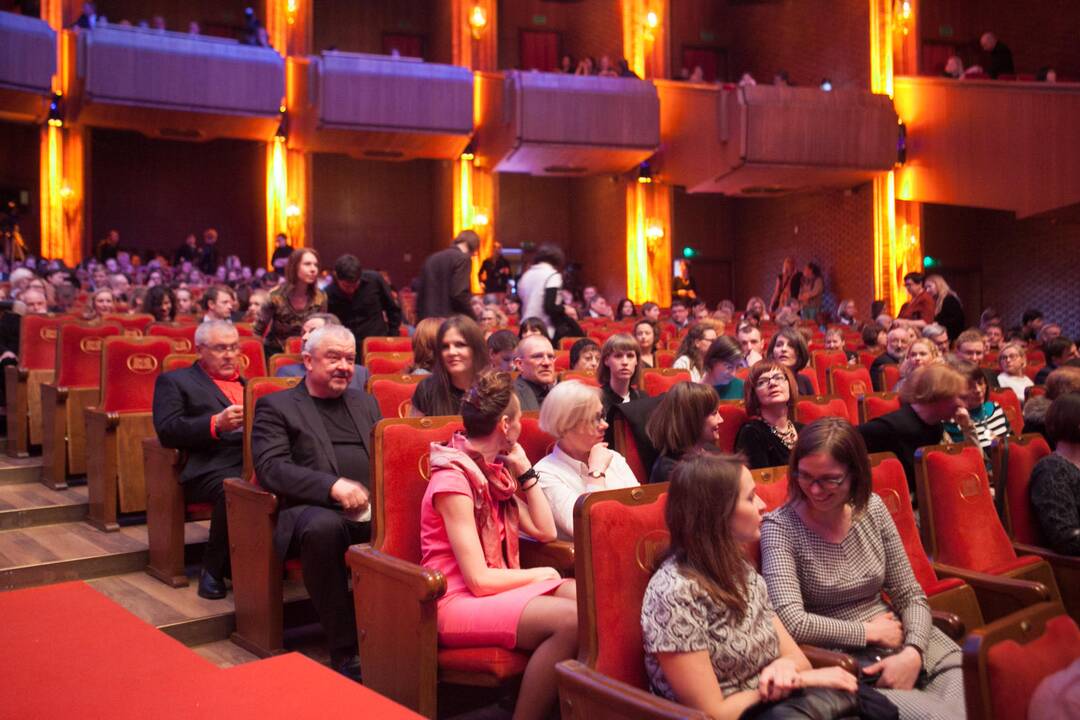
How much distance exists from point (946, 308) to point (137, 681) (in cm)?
763

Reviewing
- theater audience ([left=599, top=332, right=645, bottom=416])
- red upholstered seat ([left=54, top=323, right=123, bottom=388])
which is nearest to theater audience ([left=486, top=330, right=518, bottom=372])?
theater audience ([left=599, top=332, right=645, bottom=416])

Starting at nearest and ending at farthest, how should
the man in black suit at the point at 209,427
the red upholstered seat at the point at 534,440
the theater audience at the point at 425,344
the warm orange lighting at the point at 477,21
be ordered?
the red upholstered seat at the point at 534,440 < the man in black suit at the point at 209,427 < the theater audience at the point at 425,344 < the warm orange lighting at the point at 477,21

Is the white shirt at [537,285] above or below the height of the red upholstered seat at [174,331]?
above

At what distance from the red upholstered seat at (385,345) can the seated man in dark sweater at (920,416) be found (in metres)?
2.43

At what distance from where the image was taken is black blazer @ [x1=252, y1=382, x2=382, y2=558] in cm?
276

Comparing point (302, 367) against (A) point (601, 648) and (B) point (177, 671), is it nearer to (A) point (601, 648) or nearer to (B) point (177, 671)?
(A) point (601, 648)

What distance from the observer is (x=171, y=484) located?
336 centimetres

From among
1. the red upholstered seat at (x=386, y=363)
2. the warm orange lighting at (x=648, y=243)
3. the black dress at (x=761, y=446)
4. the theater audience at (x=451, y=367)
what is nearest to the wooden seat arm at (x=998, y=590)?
the black dress at (x=761, y=446)

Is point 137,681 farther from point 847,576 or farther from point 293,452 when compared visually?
point 293,452

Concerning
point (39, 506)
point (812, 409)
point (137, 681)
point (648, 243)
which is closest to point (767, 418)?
point (812, 409)

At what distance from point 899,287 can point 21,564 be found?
1192 centimetres

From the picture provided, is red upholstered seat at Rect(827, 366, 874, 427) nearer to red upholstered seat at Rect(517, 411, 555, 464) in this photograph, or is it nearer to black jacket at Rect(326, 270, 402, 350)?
red upholstered seat at Rect(517, 411, 555, 464)

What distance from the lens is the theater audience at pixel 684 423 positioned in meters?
2.82

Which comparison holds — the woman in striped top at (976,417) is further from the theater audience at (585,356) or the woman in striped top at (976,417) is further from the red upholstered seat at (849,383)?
the theater audience at (585,356)
